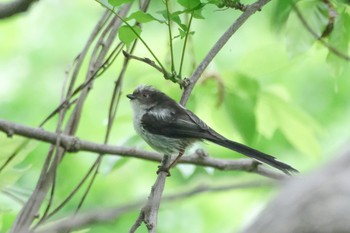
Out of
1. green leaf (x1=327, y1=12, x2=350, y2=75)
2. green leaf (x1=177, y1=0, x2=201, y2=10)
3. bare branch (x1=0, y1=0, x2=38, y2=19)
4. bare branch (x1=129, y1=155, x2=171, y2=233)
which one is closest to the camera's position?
bare branch (x1=129, y1=155, x2=171, y2=233)

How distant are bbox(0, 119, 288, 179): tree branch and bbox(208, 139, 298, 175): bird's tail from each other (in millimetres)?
34

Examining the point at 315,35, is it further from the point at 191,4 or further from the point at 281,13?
the point at 191,4

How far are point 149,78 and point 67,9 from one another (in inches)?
119

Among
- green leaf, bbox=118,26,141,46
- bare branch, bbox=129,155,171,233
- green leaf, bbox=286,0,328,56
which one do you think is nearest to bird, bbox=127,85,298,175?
green leaf, bbox=286,0,328,56

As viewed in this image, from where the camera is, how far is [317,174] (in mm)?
1097

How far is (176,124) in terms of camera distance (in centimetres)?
387

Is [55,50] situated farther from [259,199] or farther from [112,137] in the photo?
[259,199]

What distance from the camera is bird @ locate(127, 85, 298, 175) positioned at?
362 centimetres

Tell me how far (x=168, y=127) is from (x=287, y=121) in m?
0.66

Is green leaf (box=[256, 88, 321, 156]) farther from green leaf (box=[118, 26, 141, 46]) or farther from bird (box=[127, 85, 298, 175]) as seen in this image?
green leaf (box=[118, 26, 141, 46])

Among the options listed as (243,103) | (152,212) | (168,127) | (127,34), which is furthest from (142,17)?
(168,127)

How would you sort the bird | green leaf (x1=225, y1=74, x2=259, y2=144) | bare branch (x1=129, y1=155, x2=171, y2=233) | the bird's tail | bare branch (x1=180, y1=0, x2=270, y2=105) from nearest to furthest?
bare branch (x1=129, y1=155, x2=171, y2=233) → bare branch (x1=180, y1=0, x2=270, y2=105) → the bird's tail → green leaf (x1=225, y1=74, x2=259, y2=144) → the bird

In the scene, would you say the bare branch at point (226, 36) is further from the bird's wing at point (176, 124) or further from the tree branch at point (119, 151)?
the bird's wing at point (176, 124)

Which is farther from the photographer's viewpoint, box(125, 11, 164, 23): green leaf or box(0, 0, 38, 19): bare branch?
box(0, 0, 38, 19): bare branch
